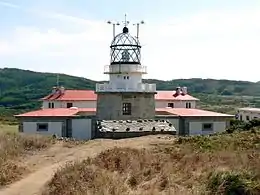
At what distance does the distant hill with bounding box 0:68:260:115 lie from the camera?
417 ft

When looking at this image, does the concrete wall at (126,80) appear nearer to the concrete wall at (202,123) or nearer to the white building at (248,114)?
the concrete wall at (202,123)

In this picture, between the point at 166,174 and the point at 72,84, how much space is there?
121702mm

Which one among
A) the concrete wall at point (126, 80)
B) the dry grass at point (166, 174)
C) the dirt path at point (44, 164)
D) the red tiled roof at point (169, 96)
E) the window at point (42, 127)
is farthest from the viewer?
the red tiled roof at point (169, 96)

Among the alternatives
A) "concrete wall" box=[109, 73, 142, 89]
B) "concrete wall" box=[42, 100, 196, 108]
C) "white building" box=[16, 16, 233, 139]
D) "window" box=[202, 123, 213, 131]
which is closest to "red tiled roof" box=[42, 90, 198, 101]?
"concrete wall" box=[42, 100, 196, 108]

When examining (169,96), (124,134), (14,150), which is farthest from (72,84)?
(14,150)

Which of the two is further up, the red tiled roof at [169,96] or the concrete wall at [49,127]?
the red tiled roof at [169,96]

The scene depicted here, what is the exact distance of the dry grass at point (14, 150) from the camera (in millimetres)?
12094

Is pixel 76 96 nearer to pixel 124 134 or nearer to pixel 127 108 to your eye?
pixel 127 108

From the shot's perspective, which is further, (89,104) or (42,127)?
(89,104)

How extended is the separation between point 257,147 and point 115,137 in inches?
421

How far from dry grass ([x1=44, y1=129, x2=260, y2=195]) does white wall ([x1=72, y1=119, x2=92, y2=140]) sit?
15.6 m

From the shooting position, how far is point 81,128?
97.3 feet

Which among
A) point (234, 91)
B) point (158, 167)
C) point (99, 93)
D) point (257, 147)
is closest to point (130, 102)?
point (99, 93)

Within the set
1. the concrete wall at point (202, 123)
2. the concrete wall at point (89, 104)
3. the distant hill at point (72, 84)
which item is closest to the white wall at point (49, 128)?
the concrete wall at point (202, 123)
